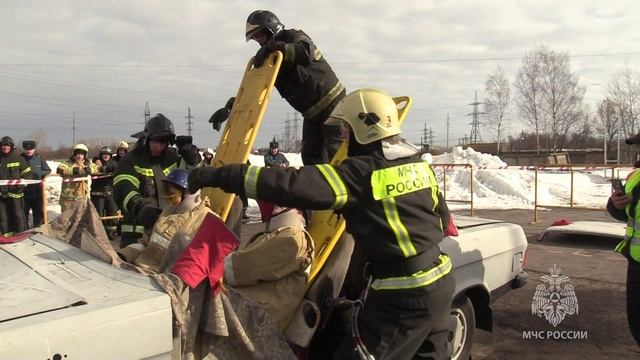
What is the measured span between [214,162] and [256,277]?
0.92 metres

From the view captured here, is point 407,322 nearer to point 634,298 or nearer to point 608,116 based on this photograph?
point 634,298

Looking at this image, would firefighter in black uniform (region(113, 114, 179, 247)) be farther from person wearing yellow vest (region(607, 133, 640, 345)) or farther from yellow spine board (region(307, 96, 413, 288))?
person wearing yellow vest (region(607, 133, 640, 345))

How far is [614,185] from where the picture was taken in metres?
4.28

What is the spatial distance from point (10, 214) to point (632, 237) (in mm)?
10121

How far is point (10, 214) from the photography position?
9688 mm


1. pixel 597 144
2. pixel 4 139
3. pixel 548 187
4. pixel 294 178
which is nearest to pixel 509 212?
pixel 548 187

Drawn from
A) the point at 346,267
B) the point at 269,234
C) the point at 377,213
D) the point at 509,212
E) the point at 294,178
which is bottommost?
the point at 509,212

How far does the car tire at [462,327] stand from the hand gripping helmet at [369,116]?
162 centimetres

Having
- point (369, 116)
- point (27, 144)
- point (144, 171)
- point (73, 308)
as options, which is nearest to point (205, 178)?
point (73, 308)

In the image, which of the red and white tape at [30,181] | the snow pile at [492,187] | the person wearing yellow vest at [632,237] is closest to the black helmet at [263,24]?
the person wearing yellow vest at [632,237]

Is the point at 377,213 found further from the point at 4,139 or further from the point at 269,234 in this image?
the point at 4,139

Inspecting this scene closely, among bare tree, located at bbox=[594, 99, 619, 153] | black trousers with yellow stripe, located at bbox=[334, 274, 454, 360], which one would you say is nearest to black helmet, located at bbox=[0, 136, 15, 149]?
black trousers with yellow stripe, located at bbox=[334, 274, 454, 360]

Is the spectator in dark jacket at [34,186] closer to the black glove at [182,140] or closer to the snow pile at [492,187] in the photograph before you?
the black glove at [182,140]

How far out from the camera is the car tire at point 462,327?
3449mm
